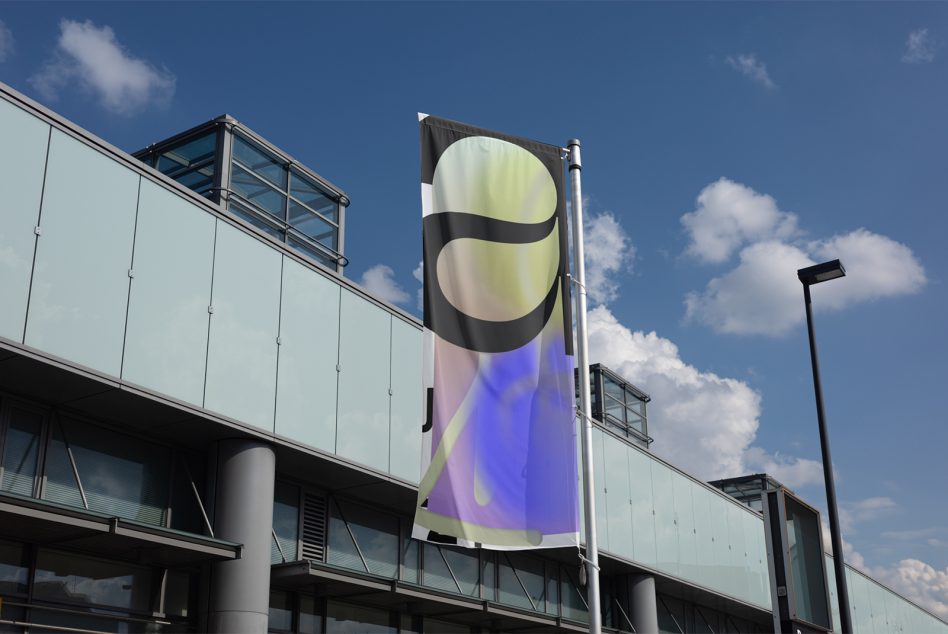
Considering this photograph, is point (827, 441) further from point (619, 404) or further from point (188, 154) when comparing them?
point (619, 404)

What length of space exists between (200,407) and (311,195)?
6895 mm

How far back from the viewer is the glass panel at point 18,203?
1455cm

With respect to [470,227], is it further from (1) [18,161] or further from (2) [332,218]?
(2) [332,218]

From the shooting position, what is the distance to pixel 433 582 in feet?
77.6

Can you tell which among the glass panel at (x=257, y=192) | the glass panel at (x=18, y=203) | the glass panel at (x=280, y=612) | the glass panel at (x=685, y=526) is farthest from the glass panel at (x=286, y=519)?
the glass panel at (x=685, y=526)

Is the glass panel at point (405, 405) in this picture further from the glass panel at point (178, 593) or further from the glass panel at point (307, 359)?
the glass panel at point (178, 593)

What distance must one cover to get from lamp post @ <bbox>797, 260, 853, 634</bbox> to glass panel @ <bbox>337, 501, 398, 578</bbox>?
8.86 meters

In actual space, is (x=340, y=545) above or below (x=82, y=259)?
below

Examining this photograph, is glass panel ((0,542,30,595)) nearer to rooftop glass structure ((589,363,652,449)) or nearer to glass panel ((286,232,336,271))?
glass panel ((286,232,336,271))

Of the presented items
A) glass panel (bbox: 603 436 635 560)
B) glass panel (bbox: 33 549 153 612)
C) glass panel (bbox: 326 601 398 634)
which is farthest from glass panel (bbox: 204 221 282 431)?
glass panel (bbox: 603 436 635 560)

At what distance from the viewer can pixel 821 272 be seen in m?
21.7

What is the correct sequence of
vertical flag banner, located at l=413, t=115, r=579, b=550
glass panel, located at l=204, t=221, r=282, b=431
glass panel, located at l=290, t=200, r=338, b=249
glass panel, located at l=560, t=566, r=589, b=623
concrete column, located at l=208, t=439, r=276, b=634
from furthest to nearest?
glass panel, located at l=560, t=566, r=589, b=623
glass panel, located at l=290, t=200, r=338, b=249
glass panel, located at l=204, t=221, r=282, b=431
concrete column, located at l=208, t=439, r=276, b=634
vertical flag banner, located at l=413, t=115, r=579, b=550

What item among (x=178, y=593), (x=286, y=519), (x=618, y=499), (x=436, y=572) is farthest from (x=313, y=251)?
(x=618, y=499)

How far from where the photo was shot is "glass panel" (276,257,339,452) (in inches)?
749
